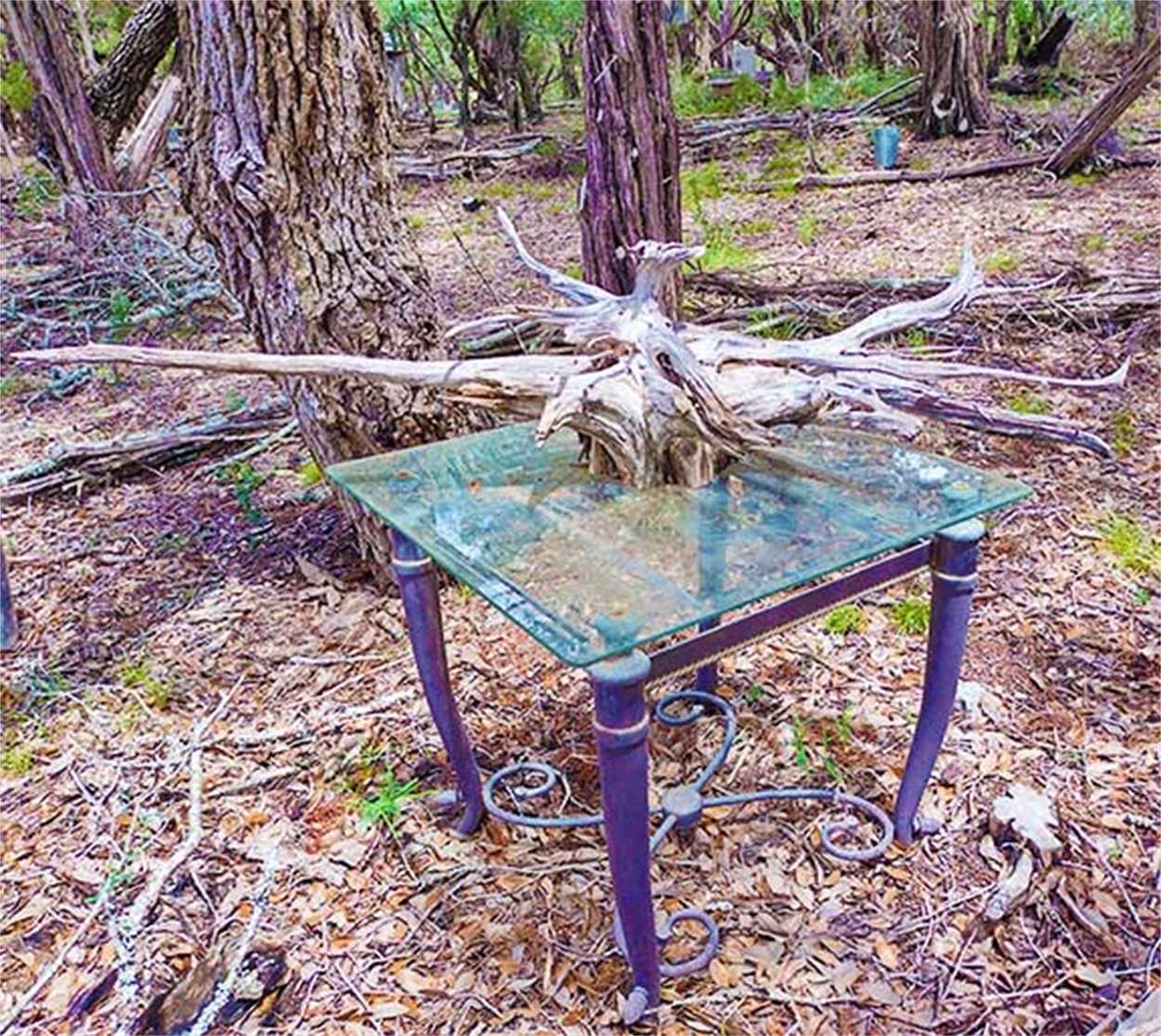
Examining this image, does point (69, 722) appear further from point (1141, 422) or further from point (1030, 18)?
point (1030, 18)

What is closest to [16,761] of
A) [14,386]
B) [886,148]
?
[14,386]

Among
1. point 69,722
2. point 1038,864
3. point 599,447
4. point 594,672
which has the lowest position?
point 1038,864

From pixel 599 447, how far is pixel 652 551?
0.29 m

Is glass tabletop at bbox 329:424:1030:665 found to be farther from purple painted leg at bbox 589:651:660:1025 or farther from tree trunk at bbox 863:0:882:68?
tree trunk at bbox 863:0:882:68

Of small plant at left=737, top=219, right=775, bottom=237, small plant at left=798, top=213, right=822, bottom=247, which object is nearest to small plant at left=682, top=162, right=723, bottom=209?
small plant at left=737, top=219, right=775, bottom=237

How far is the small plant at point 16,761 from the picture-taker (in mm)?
1829

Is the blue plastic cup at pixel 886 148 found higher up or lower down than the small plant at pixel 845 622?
higher up

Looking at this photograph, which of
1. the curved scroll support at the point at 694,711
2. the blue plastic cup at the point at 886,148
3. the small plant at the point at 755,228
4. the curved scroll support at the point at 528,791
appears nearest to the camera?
the curved scroll support at the point at 528,791

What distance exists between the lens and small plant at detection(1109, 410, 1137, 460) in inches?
105

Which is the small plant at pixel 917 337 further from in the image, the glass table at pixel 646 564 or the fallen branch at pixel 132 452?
the fallen branch at pixel 132 452

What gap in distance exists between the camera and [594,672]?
1.05 meters

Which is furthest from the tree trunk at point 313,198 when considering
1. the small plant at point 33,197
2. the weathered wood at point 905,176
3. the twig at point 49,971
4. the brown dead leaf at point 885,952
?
the small plant at point 33,197

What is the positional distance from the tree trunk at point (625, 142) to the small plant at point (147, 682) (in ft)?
5.05

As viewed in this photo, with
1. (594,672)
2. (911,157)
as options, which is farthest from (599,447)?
(911,157)
